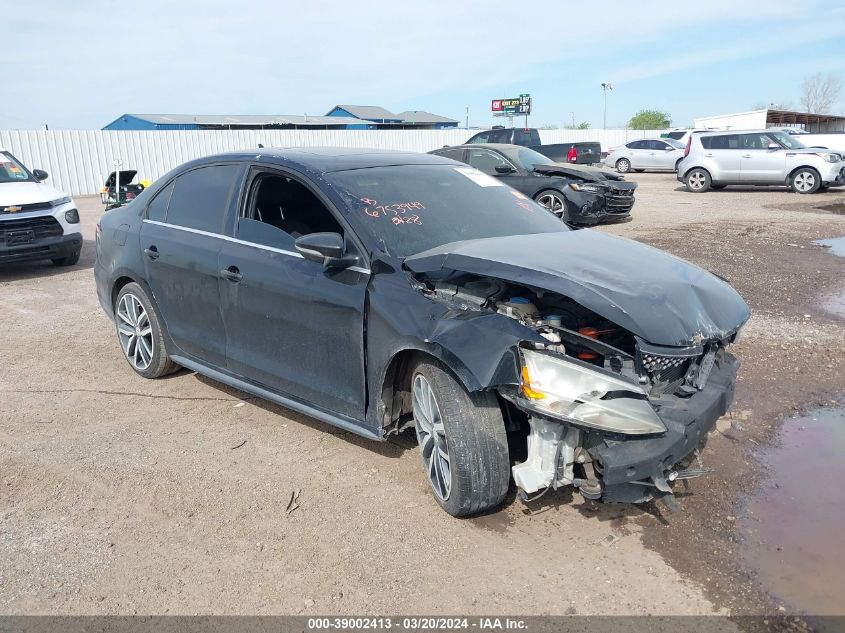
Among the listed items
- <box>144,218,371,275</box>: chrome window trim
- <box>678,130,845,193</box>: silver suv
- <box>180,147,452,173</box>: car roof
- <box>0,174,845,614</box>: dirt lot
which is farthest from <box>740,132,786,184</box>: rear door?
<box>144,218,371,275</box>: chrome window trim

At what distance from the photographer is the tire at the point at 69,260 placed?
10453 mm

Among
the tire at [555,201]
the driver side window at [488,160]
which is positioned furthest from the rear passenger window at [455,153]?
the tire at [555,201]

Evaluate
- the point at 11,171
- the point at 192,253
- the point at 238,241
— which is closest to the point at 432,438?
the point at 238,241

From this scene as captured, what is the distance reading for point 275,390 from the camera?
4355mm

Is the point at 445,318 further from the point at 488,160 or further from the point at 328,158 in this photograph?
the point at 488,160

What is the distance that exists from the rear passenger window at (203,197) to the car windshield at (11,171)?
675 cm

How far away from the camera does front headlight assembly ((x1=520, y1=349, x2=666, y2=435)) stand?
9.84 feet

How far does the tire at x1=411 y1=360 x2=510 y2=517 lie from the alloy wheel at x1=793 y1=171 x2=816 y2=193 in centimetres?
1874

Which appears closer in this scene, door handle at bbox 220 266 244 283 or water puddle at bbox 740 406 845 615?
water puddle at bbox 740 406 845 615

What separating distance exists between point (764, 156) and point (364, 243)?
18.3 meters

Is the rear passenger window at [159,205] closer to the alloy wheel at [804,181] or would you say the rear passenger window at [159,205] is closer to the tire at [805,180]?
the tire at [805,180]

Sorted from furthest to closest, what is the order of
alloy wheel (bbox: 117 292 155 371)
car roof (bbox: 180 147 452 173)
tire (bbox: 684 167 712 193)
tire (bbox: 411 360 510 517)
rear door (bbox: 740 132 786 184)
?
tire (bbox: 684 167 712 193) < rear door (bbox: 740 132 786 184) < alloy wheel (bbox: 117 292 155 371) < car roof (bbox: 180 147 452 173) < tire (bbox: 411 360 510 517)

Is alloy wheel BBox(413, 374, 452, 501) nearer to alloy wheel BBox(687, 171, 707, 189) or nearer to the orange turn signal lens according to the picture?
the orange turn signal lens

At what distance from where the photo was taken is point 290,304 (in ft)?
13.5
